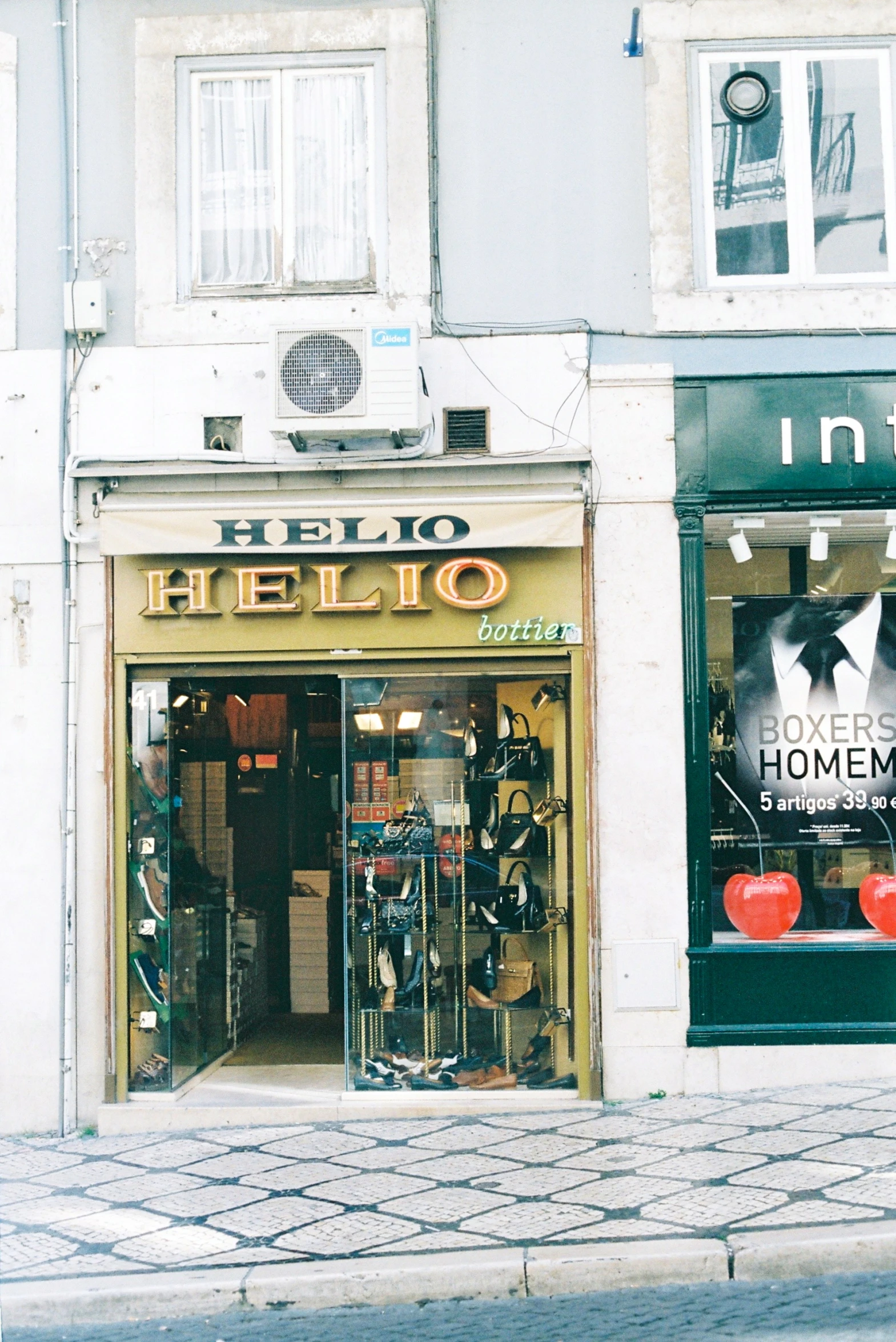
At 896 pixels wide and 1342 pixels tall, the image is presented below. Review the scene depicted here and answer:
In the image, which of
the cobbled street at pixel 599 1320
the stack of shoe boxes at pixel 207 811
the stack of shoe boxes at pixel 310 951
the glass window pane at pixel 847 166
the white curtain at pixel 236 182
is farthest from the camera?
the stack of shoe boxes at pixel 310 951

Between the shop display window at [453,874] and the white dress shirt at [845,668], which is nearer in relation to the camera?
the shop display window at [453,874]

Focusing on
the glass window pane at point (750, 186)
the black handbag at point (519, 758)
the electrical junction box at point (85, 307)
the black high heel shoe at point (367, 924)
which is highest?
the glass window pane at point (750, 186)

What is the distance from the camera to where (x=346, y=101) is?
860cm

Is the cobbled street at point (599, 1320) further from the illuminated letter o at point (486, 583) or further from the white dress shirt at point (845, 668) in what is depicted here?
the illuminated letter o at point (486, 583)

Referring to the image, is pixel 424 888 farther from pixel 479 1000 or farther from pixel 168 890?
pixel 168 890

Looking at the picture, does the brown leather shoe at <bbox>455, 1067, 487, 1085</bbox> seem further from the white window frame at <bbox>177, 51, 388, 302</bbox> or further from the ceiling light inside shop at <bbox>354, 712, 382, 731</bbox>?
the white window frame at <bbox>177, 51, 388, 302</bbox>

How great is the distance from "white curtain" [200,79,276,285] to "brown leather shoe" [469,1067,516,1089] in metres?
5.40

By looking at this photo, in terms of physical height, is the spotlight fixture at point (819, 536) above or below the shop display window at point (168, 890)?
above

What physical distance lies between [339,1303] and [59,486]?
17.4 feet

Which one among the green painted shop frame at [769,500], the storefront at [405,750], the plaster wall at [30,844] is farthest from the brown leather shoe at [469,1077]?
the plaster wall at [30,844]

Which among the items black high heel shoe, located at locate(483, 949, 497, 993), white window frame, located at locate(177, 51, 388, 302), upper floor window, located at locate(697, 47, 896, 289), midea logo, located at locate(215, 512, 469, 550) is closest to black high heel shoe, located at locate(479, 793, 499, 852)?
black high heel shoe, located at locate(483, 949, 497, 993)

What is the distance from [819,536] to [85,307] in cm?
501

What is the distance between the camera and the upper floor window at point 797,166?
8.55 metres

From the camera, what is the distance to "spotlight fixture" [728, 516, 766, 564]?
851cm
